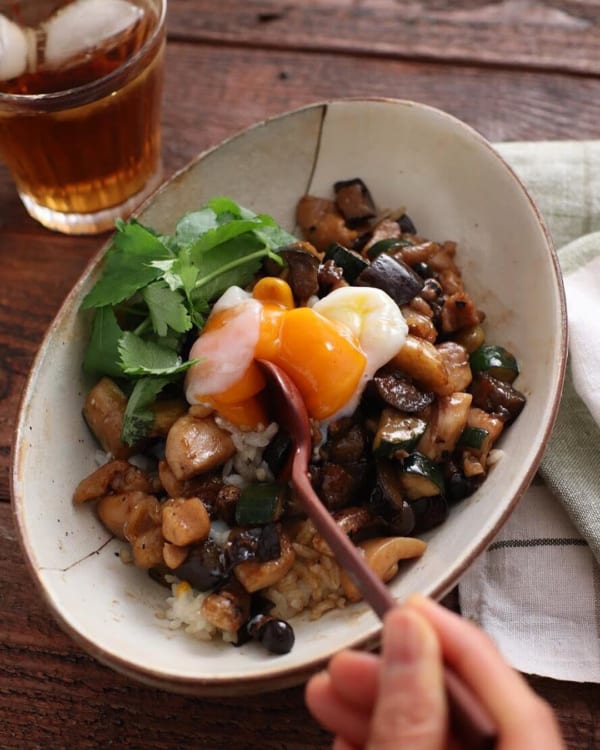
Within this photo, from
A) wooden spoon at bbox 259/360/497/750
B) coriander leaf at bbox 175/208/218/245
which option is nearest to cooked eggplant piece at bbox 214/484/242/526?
wooden spoon at bbox 259/360/497/750

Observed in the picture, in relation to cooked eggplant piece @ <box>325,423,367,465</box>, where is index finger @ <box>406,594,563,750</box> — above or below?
above

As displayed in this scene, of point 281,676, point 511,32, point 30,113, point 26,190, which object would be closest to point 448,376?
point 281,676

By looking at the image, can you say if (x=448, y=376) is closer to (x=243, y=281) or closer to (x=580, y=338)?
(x=580, y=338)

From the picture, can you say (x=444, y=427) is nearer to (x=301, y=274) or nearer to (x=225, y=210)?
(x=301, y=274)

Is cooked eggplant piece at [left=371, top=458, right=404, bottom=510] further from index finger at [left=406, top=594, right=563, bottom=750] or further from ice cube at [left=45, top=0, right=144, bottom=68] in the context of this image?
ice cube at [left=45, top=0, right=144, bottom=68]

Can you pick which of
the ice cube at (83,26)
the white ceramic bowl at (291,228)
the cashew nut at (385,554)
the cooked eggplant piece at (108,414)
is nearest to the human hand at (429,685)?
the white ceramic bowl at (291,228)

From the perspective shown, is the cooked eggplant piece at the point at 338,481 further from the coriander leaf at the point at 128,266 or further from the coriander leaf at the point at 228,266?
the coriander leaf at the point at 128,266
